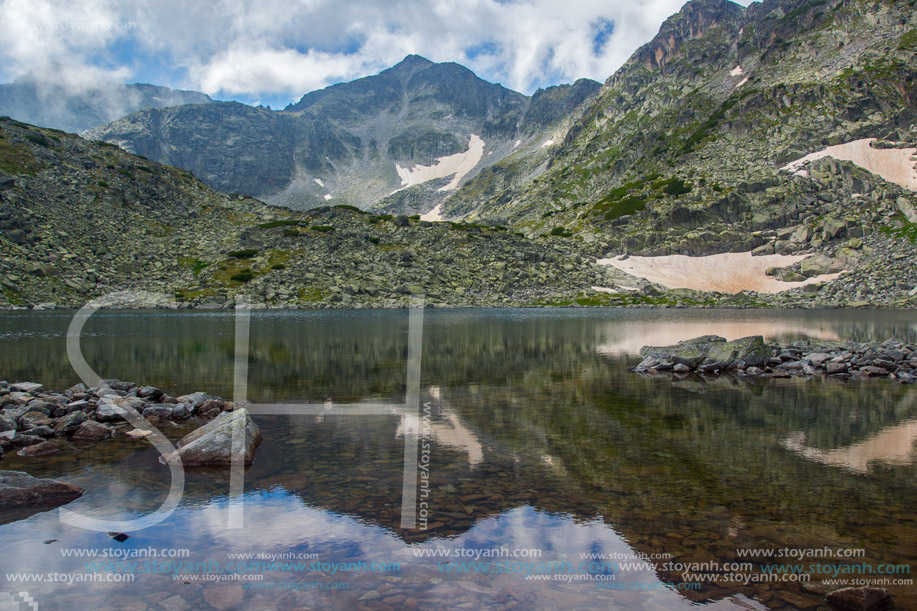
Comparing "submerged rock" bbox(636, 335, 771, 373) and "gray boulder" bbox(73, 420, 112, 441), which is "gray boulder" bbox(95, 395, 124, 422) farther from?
"submerged rock" bbox(636, 335, 771, 373)

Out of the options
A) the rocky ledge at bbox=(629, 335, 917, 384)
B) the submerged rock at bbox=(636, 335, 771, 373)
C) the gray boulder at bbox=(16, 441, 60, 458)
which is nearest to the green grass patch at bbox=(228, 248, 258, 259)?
the rocky ledge at bbox=(629, 335, 917, 384)

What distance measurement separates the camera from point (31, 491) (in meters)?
9.29

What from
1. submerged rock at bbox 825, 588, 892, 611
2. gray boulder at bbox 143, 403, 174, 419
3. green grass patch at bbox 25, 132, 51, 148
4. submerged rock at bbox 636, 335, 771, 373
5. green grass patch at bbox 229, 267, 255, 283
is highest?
green grass patch at bbox 25, 132, 51, 148

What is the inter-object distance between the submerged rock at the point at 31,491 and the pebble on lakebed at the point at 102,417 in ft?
7.69

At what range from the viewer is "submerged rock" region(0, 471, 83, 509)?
29.8 ft

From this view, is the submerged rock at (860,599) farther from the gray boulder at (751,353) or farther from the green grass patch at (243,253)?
the green grass patch at (243,253)

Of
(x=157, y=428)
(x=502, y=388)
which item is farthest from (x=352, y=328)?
(x=157, y=428)

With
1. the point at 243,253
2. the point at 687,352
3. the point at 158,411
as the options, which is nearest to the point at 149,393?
the point at 158,411

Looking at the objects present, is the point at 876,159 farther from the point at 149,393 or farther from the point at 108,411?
the point at 108,411

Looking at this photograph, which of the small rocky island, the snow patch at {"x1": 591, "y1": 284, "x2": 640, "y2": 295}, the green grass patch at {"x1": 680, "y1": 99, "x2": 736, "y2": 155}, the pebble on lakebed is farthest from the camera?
the green grass patch at {"x1": 680, "y1": 99, "x2": 736, "y2": 155}

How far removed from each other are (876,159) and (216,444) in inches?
7085

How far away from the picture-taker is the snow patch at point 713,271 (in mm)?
119375

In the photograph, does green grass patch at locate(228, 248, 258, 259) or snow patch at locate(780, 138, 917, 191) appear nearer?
green grass patch at locate(228, 248, 258, 259)

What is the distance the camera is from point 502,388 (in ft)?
69.3
